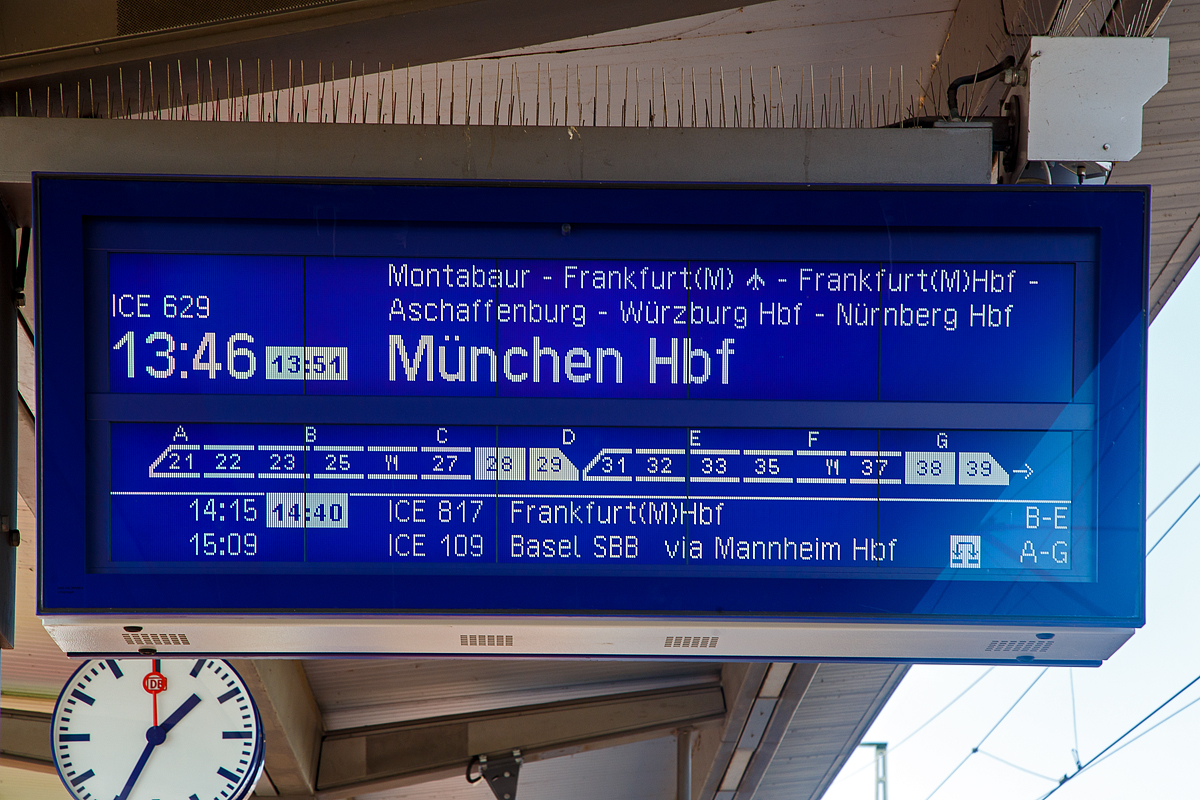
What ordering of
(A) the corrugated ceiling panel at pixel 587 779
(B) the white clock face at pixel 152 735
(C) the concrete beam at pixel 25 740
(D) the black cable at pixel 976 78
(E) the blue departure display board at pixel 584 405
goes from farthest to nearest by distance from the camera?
1. (A) the corrugated ceiling panel at pixel 587 779
2. (C) the concrete beam at pixel 25 740
3. (B) the white clock face at pixel 152 735
4. (D) the black cable at pixel 976 78
5. (E) the blue departure display board at pixel 584 405

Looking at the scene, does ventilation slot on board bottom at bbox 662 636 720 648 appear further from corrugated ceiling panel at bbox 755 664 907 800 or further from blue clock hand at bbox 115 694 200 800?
corrugated ceiling panel at bbox 755 664 907 800

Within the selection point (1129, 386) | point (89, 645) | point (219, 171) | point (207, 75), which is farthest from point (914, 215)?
point (89, 645)

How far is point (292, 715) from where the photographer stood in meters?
7.81

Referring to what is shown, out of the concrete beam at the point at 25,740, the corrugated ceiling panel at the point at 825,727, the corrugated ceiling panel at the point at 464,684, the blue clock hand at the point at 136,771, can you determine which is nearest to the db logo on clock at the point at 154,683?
the blue clock hand at the point at 136,771

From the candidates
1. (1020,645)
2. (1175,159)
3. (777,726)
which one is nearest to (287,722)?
(777,726)

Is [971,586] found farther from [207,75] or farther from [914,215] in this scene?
[207,75]

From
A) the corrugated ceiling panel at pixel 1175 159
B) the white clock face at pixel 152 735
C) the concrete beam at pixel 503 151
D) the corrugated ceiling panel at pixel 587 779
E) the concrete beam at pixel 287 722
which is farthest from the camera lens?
the corrugated ceiling panel at pixel 587 779

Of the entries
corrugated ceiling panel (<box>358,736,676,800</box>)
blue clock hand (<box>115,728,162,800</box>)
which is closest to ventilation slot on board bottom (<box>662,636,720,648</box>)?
blue clock hand (<box>115,728,162,800</box>)

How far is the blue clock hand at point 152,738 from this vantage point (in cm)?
543

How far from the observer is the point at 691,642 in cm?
250

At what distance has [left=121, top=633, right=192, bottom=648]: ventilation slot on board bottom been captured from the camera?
98.7 inches

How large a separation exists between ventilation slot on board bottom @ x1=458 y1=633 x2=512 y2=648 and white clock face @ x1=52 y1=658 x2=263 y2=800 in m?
3.40

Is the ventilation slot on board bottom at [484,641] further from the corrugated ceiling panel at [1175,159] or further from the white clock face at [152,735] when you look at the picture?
the white clock face at [152,735]

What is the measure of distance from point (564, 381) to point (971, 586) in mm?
1001
